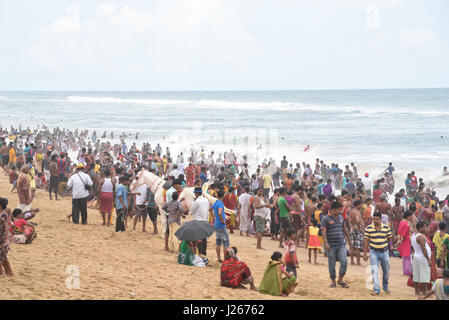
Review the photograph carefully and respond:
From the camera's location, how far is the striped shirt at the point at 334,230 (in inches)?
346

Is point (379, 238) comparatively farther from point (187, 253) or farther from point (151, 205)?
point (151, 205)

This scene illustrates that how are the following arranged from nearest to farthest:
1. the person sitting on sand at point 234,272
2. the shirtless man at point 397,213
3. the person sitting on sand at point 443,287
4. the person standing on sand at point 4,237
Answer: the person sitting on sand at point 443,287
the person standing on sand at point 4,237
the person sitting on sand at point 234,272
the shirtless man at point 397,213

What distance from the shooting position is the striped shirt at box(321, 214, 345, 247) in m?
8.80

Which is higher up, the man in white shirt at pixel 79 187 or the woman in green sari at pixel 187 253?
the man in white shirt at pixel 79 187

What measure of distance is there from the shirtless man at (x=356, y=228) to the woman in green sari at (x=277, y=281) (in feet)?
11.5

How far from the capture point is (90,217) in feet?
46.0

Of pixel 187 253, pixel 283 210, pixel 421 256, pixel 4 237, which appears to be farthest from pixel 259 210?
pixel 4 237

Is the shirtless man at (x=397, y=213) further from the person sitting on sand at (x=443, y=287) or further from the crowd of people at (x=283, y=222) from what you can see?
the person sitting on sand at (x=443, y=287)

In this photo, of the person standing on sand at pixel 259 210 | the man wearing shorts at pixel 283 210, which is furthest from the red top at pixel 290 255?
the person standing on sand at pixel 259 210

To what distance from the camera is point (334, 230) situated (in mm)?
8828

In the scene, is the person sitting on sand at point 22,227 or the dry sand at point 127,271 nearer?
the dry sand at point 127,271

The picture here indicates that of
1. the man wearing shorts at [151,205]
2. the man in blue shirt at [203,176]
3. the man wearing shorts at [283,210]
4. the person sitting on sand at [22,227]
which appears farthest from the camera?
the man in blue shirt at [203,176]
